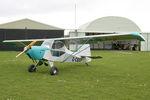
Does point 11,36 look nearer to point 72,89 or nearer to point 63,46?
point 63,46

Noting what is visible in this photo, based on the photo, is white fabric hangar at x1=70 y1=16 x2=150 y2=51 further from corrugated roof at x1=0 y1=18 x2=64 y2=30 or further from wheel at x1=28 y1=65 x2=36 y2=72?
wheel at x1=28 y1=65 x2=36 y2=72

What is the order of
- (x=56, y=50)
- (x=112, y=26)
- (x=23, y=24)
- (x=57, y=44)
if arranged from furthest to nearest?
(x=112, y=26) < (x=23, y=24) < (x=57, y=44) < (x=56, y=50)

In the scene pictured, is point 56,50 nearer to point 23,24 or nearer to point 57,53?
point 57,53

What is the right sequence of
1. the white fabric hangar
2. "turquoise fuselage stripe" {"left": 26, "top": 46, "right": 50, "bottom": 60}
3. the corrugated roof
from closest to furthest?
"turquoise fuselage stripe" {"left": 26, "top": 46, "right": 50, "bottom": 60} → the corrugated roof → the white fabric hangar

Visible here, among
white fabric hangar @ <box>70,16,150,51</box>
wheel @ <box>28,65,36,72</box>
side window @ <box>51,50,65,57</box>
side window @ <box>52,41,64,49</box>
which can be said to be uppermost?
white fabric hangar @ <box>70,16,150,51</box>

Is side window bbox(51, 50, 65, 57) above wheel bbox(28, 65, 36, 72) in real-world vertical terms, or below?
above

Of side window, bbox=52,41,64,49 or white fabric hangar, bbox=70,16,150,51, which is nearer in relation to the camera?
side window, bbox=52,41,64,49

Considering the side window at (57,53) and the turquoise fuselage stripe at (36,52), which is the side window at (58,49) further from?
the turquoise fuselage stripe at (36,52)

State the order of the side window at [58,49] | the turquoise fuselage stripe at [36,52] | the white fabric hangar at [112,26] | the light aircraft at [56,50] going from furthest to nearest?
the white fabric hangar at [112,26], the side window at [58,49], the light aircraft at [56,50], the turquoise fuselage stripe at [36,52]

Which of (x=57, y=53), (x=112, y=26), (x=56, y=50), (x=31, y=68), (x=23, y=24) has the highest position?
(x=23, y=24)

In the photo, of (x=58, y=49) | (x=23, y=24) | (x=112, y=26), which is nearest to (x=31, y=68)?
(x=58, y=49)

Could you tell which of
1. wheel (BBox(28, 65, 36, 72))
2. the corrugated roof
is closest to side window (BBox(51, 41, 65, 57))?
wheel (BBox(28, 65, 36, 72))

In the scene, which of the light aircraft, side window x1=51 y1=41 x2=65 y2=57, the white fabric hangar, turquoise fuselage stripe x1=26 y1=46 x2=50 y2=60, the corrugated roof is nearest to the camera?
A: turquoise fuselage stripe x1=26 y1=46 x2=50 y2=60

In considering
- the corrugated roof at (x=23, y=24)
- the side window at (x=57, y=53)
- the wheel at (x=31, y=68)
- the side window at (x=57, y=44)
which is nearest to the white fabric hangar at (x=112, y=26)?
the corrugated roof at (x=23, y=24)
